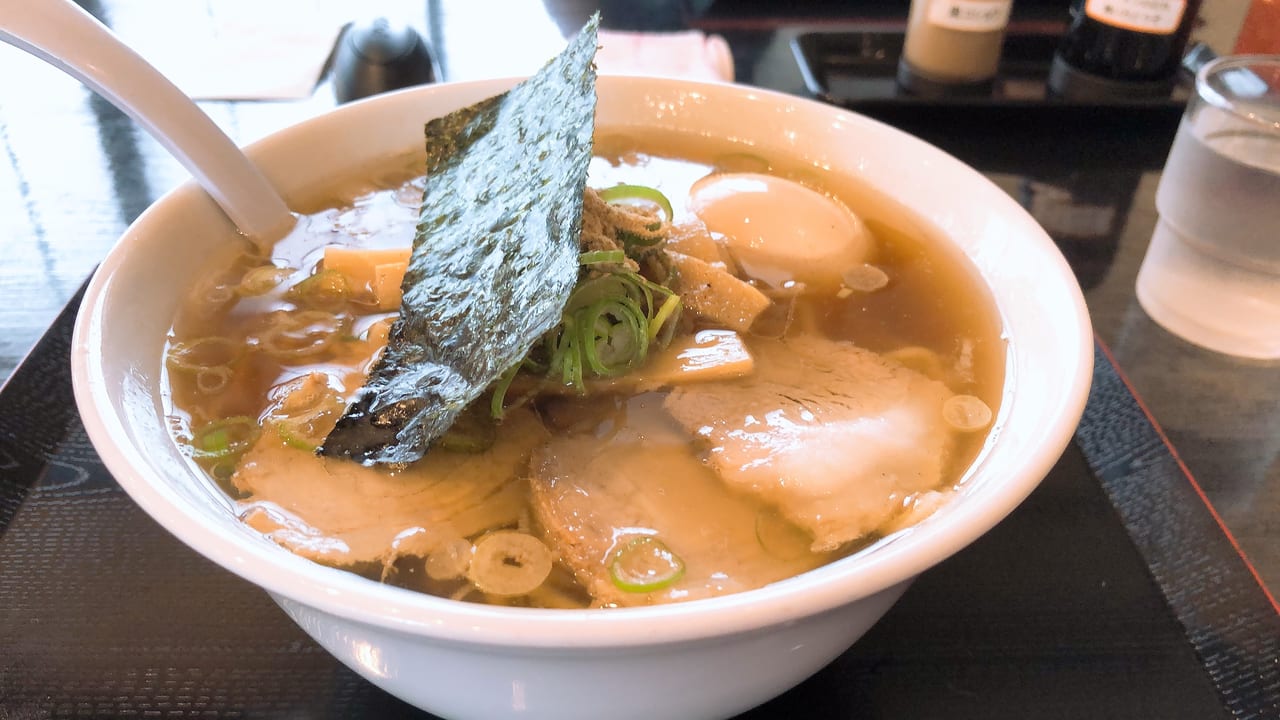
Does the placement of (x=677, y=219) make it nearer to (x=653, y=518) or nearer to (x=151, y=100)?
(x=653, y=518)

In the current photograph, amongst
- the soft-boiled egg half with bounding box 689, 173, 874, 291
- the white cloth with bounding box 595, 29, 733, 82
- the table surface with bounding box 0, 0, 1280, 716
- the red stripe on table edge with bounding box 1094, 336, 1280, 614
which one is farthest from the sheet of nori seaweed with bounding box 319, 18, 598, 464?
the white cloth with bounding box 595, 29, 733, 82

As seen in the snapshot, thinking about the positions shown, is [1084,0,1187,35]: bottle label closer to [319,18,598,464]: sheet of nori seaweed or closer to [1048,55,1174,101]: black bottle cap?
[1048,55,1174,101]: black bottle cap

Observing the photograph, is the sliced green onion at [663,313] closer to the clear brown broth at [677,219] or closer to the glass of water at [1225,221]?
the clear brown broth at [677,219]

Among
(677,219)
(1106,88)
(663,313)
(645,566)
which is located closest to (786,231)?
(677,219)

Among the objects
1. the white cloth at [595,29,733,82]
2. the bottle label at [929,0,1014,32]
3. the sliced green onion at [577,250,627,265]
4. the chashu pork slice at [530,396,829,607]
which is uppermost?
the bottle label at [929,0,1014,32]

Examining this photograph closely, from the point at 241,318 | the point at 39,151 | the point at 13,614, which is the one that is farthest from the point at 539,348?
the point at 39,151

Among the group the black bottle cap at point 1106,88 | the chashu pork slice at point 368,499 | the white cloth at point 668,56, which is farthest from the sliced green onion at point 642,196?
the black bottle cap at point 1106,88

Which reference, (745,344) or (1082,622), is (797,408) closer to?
(745,344)

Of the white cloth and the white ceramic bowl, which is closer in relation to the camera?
the white ceramic bowl
